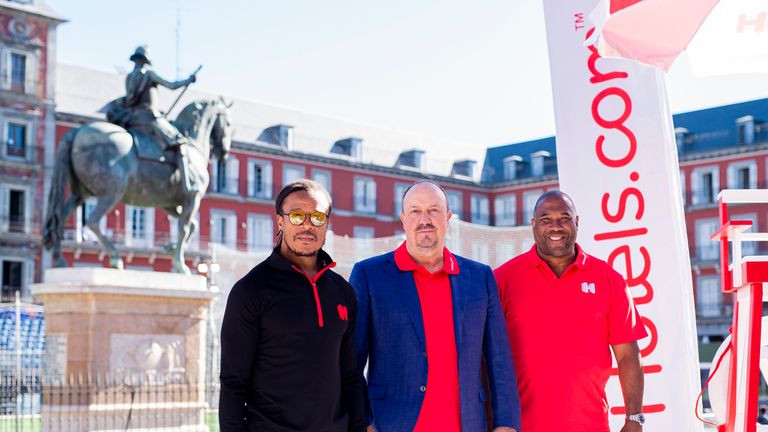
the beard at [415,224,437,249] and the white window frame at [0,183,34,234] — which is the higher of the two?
the white window frame at [0,183,34,234]

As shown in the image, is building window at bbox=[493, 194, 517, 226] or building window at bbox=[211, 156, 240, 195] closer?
building window at bbox=[211, 156, 240, 195]

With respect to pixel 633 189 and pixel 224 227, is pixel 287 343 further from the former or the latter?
pixel 224 227

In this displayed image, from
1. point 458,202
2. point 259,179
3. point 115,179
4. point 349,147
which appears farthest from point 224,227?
point 115,179

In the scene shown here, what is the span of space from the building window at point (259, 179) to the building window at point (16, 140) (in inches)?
400

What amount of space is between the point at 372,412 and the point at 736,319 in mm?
1219

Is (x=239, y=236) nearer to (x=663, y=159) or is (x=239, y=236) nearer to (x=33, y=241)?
(x=33, y=241)

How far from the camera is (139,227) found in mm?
38656

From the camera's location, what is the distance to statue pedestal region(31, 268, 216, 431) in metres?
9.82

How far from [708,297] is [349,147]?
17016 mm

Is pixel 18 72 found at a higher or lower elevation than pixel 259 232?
higher

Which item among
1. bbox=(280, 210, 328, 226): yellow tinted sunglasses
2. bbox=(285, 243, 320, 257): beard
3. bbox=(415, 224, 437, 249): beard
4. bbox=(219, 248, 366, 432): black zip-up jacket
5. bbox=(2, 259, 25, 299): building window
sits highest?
bbox=(2, 259, 25, 299): building window

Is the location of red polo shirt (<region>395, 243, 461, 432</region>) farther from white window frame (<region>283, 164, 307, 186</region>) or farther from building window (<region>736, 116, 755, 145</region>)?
building window (<region>736, 116, 755, 145</region>)

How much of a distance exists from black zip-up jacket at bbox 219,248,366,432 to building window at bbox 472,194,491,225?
48209 millimetres

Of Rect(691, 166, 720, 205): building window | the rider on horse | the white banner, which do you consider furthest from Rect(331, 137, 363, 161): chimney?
the white banner
